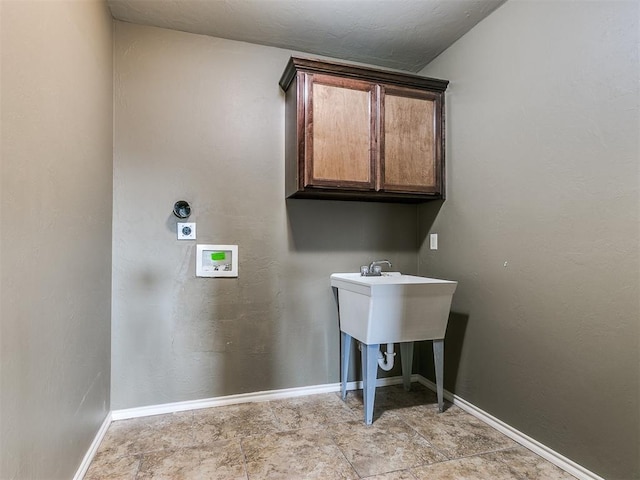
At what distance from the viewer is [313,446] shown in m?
1.88

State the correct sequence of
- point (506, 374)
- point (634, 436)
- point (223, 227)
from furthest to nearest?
point (223, 227), point (506, 374), point (634, 436)

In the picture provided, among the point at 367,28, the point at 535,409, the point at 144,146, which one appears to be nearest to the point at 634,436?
the point at 535,409

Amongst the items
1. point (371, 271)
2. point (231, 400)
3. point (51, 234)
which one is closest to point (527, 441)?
point (371, 271)

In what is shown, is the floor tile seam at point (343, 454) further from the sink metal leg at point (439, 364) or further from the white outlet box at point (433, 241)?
the white outlet box at point (433, 241)

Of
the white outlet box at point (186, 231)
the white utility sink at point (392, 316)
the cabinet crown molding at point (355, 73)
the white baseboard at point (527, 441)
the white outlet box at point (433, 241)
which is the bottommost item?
the white baseboard at point (527, 441)

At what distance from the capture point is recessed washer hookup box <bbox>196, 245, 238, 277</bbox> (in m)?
2.35

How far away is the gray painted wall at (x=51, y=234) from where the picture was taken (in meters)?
1.02

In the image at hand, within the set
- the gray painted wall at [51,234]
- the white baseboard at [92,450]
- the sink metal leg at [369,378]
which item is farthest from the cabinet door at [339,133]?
the white baseboard at [92,450]

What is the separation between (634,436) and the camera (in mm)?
1421

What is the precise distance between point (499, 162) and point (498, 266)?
0.61 m

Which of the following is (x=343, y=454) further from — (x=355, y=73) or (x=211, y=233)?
(x=355, y=73)

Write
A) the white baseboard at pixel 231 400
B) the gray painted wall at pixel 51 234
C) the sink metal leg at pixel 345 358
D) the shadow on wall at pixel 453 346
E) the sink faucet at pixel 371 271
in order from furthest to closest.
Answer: the sink faucet at pixel 371 271
the sink metal leg at pixel 345 358
the shadow on wall at pixel 453 346
the white baseboard at pixel 231 400
the gray painted wall at pixel 51 234

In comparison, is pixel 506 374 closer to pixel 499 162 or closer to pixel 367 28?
pixel 499 162

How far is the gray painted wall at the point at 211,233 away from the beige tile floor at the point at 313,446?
0.88 ft
